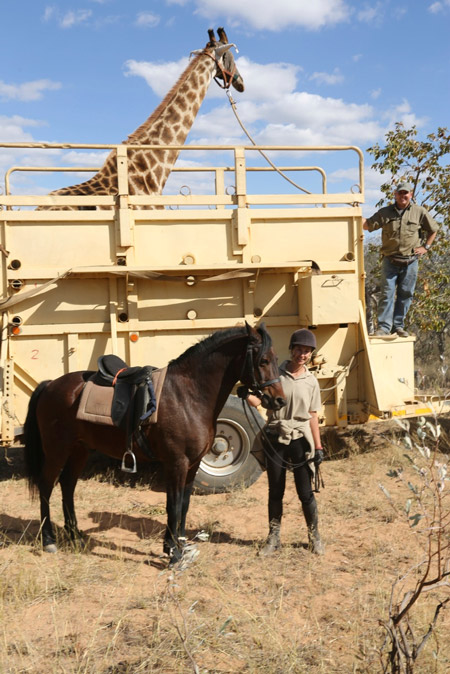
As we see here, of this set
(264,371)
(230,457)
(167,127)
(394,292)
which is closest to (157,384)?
(264,371)

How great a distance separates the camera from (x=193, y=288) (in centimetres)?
614

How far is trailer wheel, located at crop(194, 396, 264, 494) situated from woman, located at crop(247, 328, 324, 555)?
140cm

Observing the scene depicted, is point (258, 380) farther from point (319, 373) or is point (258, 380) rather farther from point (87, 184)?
point (87, 184)

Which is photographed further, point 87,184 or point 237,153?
point 87,184

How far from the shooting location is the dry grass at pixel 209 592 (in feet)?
9.91

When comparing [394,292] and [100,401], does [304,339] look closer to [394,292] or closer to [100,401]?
[100,401]

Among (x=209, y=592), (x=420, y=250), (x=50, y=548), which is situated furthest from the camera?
(x=420, y=250)

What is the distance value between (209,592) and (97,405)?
1583mm

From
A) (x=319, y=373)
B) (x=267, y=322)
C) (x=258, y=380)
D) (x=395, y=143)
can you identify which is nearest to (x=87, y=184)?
(x=267, y=322)

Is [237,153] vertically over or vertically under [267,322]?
over

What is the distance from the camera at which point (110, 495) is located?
6.07 metres

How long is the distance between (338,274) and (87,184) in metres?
3.40

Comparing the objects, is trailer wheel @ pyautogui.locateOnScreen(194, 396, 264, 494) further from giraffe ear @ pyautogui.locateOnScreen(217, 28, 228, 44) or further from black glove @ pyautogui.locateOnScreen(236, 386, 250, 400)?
giraffe ear @ pyautogui.locateOnScreen(217, 28, 228, 44)

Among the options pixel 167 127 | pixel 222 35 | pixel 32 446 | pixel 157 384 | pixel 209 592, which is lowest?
pixel 209 592
